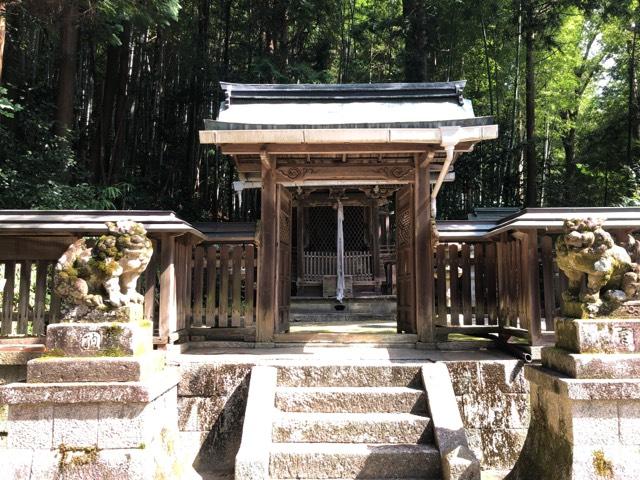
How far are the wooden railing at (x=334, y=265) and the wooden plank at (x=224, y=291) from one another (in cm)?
859

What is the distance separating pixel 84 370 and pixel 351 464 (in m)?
2.29

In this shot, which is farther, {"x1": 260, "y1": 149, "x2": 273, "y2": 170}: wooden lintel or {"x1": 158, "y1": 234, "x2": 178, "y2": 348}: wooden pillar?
{"x1": 260, "y1": 149, "x2": 273, "y2": 170}: wooden lintel

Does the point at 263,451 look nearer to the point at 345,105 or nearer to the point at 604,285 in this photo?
the point at 604,285

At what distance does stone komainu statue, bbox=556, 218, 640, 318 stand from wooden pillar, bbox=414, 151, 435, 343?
2.64 metres

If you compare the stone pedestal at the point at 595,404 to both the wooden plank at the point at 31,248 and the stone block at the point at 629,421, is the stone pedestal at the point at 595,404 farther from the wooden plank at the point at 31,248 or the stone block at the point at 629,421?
the wooden plank at the point at 31,248

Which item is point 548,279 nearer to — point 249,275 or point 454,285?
point 454,285

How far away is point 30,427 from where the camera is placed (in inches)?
139

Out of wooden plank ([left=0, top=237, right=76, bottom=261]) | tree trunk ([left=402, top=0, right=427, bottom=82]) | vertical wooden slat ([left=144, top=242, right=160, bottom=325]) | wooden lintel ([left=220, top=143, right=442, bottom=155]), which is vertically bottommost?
vertical wooden slat ([left=144, top=242, right=160, bottom=325])

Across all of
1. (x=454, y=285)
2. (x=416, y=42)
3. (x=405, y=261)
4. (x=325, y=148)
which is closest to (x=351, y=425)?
(x=454, y=285)

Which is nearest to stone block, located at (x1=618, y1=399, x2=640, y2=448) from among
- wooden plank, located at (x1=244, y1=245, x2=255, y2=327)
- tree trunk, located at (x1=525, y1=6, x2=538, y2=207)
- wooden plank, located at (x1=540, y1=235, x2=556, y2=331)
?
wooden plank, located at (x1=540, y1=235, x2=556, y2=331)

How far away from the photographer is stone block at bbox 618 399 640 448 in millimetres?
3424

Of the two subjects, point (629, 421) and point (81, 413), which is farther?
point (81, 413)

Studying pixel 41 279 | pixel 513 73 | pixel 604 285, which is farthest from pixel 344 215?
pixel 604 285

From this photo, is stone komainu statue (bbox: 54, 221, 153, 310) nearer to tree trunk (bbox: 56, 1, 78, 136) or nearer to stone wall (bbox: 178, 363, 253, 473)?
stone wall (bbox: 178, 363, 253, 473)
